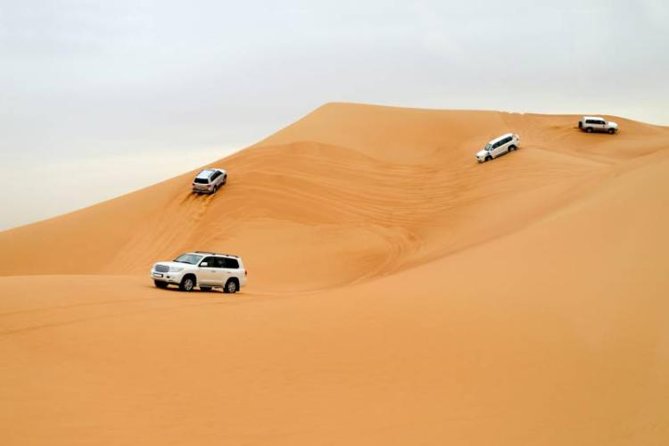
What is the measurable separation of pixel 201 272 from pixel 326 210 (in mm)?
19585

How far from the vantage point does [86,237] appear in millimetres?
42844

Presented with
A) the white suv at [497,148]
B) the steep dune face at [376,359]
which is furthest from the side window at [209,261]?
the white suv at [497,148]

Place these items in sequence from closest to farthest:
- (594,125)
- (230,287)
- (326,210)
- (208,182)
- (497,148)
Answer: (230,287)
(326,210)
(208,182)
(497,148)
(594,125)

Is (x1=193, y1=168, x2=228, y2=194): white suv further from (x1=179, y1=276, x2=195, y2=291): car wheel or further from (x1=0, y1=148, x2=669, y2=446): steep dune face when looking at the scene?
(x1=0, y1=148, x2=669, y2=446): steep dune face

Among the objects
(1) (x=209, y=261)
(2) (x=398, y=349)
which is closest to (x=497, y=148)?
(1) (x=209, y=261)

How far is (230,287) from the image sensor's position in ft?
80.7


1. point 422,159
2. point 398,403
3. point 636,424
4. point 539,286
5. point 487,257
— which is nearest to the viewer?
point 636,424

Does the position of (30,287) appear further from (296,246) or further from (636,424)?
(296,246)

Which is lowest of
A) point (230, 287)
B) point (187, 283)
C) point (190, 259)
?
point (187, 283)

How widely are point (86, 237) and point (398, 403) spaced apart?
35.8 meters

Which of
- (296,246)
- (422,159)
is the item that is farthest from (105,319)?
(422,159)

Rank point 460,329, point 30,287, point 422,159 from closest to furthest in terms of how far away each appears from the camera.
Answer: point 460,329 < point 30,287 < point 422,159

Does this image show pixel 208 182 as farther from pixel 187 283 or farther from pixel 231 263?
pixel 187 283

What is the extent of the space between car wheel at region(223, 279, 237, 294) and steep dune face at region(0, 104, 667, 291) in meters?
5.83
